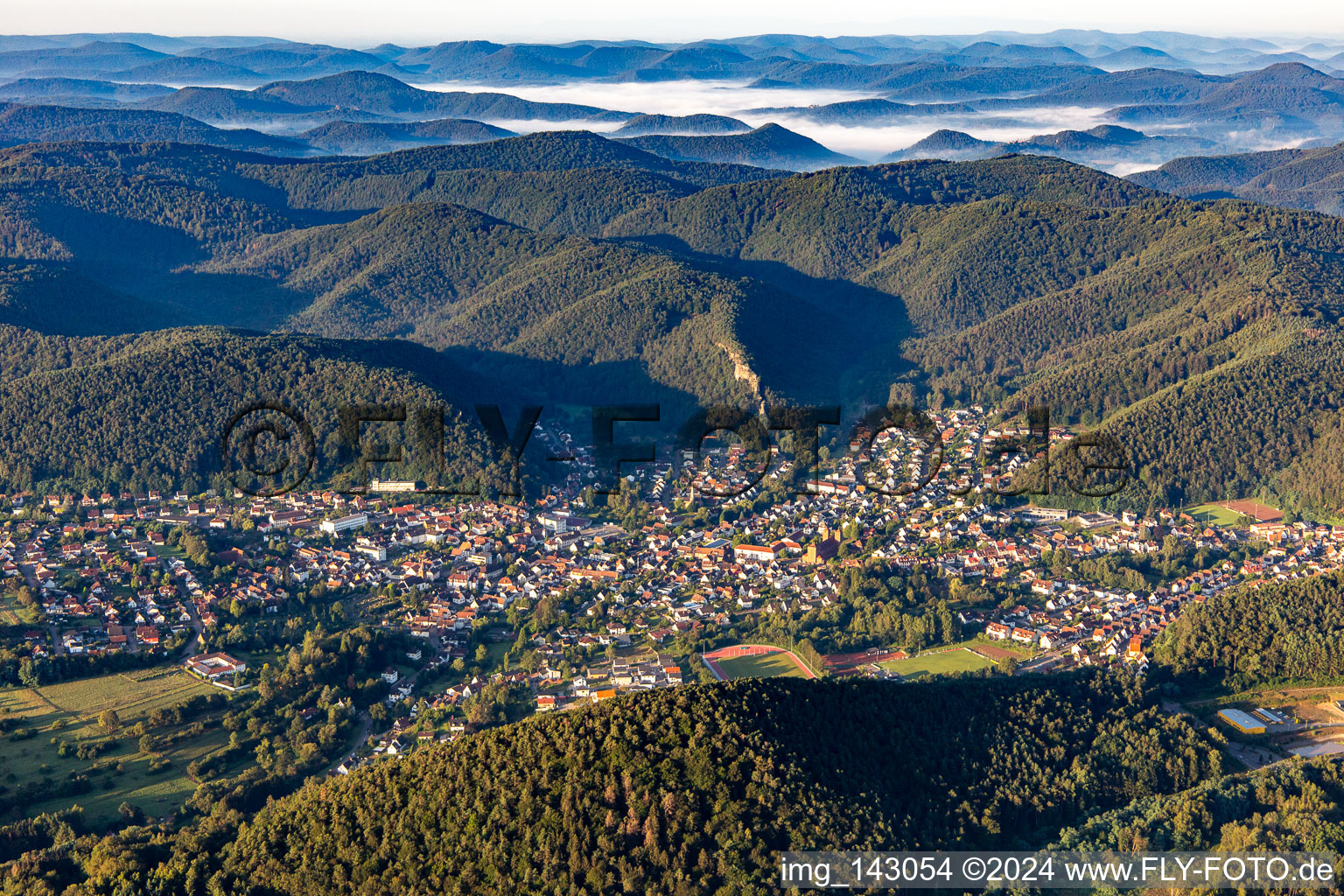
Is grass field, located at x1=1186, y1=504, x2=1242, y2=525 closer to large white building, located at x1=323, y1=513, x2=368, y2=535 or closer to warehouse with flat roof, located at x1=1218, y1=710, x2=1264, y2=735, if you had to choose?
warehouse with flat roof, located at x1=1218, y1=710, x2=1264, y2=735

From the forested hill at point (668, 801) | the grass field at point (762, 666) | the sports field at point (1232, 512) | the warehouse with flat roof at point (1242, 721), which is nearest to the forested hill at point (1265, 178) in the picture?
the sports field at point (1232, 512)

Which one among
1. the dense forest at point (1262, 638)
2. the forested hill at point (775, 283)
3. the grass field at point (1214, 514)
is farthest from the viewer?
the forested hill at point (775, 283)

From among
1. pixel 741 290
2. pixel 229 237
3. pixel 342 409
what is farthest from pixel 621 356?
pixel 229 237

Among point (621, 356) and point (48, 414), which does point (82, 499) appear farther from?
point (621, 356)

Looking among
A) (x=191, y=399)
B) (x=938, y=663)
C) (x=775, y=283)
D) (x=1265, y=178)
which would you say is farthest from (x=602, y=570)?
(x=1265, y=178)

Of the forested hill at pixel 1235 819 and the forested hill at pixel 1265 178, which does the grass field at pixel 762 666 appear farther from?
the forested hill at pixel 1265 178

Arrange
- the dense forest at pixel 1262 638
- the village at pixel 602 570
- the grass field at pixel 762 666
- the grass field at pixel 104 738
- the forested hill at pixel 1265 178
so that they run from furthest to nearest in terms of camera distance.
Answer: the forested hill at pixel 1265 178 → the village at pixel 602 570 → the grass field at pixel 762 666 → the dense forest at pixel 1262 638 → the grass field at pixel 104 738

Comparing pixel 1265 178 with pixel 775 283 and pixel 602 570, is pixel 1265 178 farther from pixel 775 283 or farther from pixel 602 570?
pixel 602 570
